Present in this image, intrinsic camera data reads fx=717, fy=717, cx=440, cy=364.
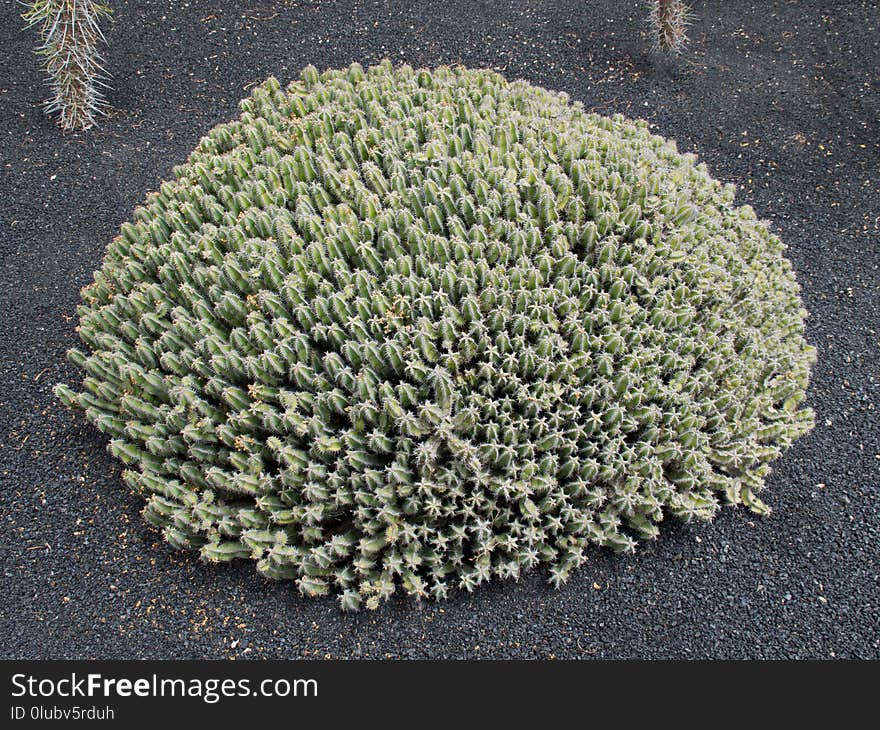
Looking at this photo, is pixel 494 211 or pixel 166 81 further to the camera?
pixel 166 81

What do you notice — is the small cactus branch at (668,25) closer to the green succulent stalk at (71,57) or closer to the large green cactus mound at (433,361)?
the large green cactus mound at (433,361)

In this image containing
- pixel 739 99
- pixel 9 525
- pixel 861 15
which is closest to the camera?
pixel 9 525

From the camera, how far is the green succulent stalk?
5504 millimetres

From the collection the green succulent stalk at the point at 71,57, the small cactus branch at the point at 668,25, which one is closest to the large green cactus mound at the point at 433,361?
the green succulent stalk at the point at 71,57

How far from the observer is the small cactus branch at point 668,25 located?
6100 millimetres

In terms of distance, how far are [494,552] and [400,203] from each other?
1.62 metres

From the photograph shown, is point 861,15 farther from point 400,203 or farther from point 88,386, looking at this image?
point 88,386

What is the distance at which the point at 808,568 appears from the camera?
3.05 m

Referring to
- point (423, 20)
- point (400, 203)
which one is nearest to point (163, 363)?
point (400, 203)

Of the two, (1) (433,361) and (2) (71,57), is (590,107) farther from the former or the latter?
(2) (71,57)

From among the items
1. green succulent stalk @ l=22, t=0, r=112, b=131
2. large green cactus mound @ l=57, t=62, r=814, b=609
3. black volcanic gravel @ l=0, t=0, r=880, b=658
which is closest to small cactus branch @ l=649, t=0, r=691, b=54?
black volcanic gravel @ l=0, t=0, r=880, b=658

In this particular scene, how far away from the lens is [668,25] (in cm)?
616

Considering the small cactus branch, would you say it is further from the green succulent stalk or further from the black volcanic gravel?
the green succulent stalk

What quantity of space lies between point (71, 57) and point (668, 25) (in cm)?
490
